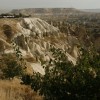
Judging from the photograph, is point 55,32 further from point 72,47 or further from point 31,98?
point 31,98

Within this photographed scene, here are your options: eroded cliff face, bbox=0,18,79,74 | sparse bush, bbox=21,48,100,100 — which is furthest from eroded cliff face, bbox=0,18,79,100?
sparse bush, bbox=21,48,100,100

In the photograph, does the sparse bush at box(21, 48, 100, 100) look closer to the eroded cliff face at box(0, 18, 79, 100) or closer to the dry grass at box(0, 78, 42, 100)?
the dry grass at box(0, 78, 42, 100)

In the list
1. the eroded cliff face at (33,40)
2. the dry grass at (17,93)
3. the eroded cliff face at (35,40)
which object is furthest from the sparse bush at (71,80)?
the eroded cliff face at (35,40)

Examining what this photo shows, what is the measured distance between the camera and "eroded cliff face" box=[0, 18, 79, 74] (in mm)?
45819

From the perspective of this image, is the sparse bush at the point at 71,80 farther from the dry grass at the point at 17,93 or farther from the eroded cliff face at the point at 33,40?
the eroded cliff face at the point at 33,40

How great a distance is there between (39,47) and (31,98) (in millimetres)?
45891

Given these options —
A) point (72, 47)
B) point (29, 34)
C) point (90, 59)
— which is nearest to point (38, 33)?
point (29, 34)

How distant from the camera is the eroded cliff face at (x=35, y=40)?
150ft

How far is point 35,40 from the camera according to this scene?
5806 cm

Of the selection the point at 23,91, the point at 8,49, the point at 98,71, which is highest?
the point at 98,71

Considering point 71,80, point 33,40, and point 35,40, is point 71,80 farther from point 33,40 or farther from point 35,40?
point 35,40

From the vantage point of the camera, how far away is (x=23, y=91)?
384 inches

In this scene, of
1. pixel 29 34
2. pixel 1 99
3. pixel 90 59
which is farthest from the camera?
pixel 29 34

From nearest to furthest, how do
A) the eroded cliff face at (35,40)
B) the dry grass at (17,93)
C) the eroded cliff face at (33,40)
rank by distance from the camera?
1. the dry grass at (17,93)
2. the eroded cliff face at (33,40)
3. the eroded cliff face at (35,40)
